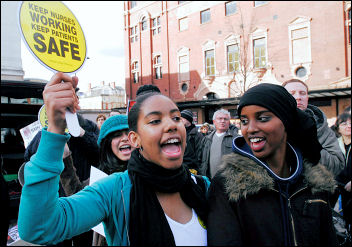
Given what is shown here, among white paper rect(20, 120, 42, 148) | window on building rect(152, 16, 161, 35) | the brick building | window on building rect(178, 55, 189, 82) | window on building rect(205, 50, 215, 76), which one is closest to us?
white paper rect(20, 120, 42, 148)

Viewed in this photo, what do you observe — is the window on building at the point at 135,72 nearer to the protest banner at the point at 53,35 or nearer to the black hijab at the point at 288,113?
the protest banner at the point at 53,35

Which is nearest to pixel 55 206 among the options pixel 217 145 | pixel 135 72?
pixel 217 145

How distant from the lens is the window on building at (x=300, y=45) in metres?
18.5

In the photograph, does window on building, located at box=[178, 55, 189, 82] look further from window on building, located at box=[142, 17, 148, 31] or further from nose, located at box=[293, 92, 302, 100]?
nose, located at box=[293, 92, 302, 100]

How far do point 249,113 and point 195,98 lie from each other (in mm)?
23079

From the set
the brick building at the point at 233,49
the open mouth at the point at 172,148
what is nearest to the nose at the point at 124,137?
the open mouth at the point at 172,148

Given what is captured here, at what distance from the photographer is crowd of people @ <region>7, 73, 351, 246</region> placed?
3.68ft

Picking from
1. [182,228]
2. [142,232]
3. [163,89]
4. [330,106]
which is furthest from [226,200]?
[163,89]

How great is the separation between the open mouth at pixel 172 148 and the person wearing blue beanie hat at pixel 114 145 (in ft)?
3.60

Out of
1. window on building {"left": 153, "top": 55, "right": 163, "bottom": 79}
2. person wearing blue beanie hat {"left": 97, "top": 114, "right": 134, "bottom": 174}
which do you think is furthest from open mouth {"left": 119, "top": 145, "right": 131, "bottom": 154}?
window on building {"left": 153, "top": 55, "right": 163, "bottom": 79}

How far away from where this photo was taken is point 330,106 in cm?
1744

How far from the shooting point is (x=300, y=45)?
61.4ft

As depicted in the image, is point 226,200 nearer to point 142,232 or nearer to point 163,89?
point 142,232

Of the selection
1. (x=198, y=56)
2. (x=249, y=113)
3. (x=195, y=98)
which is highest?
(x=198, y=56)
